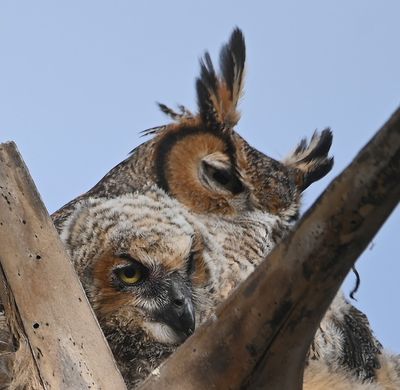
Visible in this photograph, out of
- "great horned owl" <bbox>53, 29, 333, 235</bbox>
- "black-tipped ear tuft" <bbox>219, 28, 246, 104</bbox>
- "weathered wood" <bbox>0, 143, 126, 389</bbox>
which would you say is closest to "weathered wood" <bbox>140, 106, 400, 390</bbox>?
"weathered wood" <bbox>0, 143, 126, 389</bbox>

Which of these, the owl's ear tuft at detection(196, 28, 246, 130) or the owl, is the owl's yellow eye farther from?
the owl's ear tuft at detection(196, 28, 246, 130)

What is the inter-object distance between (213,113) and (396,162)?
226 centimetres

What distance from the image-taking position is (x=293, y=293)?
4.92 feet

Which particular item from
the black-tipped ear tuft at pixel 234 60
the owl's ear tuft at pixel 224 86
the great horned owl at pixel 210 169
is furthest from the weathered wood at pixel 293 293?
the black-tipped ear tuft at pixel 234 60

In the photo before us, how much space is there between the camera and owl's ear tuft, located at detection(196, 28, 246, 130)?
3.58 meters

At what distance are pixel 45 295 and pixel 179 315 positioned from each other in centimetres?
112

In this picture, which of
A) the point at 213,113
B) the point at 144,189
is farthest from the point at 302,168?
the point at 144,189

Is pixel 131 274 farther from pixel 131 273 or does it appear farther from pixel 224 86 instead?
pixel 224 86

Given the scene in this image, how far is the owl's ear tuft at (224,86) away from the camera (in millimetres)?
3582

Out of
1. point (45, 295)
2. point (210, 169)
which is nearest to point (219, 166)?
point (210, 169)

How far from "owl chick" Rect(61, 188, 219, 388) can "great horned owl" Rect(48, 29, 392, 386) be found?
121mm

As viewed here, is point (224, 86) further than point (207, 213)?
Yes

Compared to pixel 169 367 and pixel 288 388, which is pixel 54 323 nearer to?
pixel 169 367

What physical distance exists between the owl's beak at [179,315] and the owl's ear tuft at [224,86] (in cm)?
85
